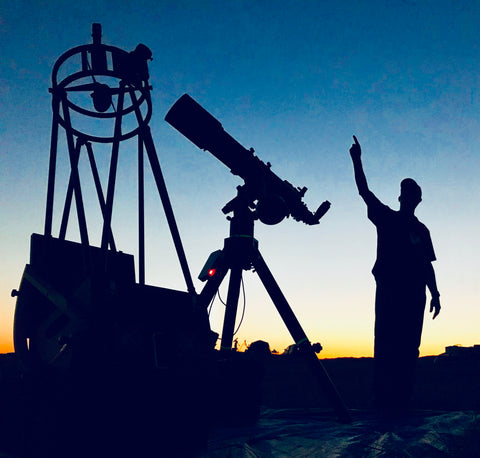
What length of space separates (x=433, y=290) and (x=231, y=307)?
2.34 m

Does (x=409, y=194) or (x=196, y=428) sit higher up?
(x=409, y=194)

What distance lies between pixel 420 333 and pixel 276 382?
332 cm

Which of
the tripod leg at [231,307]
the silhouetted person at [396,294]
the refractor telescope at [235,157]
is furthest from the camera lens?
the refractor telescope at [235,157]

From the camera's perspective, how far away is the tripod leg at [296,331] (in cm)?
431

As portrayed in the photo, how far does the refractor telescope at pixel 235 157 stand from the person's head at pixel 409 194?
1.50m

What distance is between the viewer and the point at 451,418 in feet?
12.1

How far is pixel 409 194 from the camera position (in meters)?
4.66

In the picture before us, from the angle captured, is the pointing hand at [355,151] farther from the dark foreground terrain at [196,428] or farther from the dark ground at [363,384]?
the dark ground at [363,384]

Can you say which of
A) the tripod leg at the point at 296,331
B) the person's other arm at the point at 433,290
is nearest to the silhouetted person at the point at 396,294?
the person's other arm at the point at 433,290

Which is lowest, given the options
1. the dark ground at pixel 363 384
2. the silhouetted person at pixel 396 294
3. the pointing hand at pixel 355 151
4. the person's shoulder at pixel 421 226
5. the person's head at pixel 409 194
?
the dark ground at pixel 363 384

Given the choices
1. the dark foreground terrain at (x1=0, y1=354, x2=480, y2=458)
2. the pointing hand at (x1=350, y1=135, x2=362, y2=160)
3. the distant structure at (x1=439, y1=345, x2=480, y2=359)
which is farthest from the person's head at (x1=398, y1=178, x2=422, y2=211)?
the distant structure at (x1=439, y1=345, x2=480, y2=359)

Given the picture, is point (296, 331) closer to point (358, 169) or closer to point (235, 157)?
point (358, 169)

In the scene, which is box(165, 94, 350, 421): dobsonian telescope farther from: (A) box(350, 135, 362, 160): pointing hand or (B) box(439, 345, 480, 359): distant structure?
(B) box(439, 345, 480, 359): distant structure

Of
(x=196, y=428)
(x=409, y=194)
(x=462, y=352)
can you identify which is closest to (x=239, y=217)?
(x=409, y=194)
